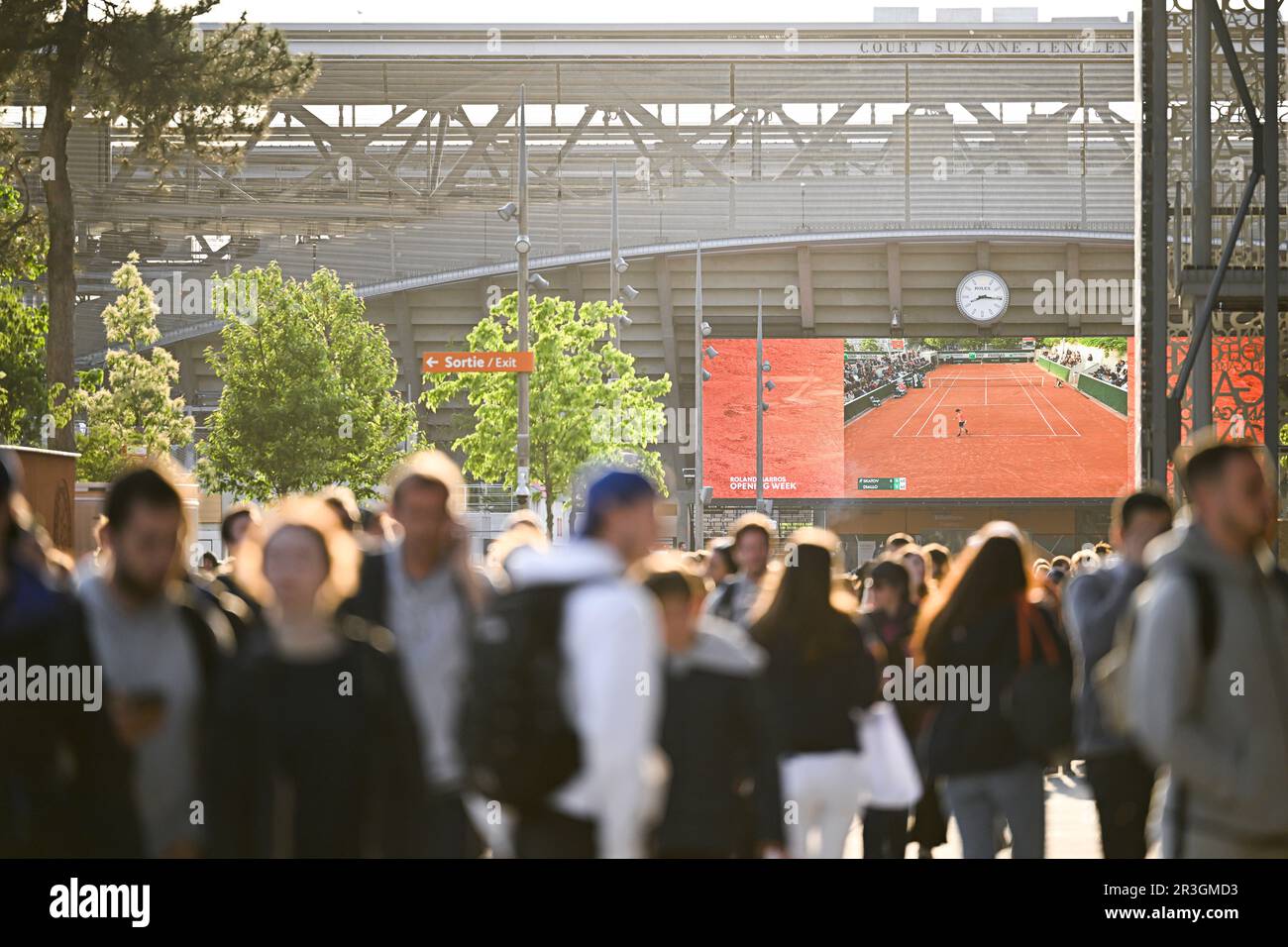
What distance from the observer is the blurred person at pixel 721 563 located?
36.4 feet

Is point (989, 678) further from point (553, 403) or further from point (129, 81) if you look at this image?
point (553, 403)

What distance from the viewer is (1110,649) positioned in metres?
7.27

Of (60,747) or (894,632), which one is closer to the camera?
(60,747)

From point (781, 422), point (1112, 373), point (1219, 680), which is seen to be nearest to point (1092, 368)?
point (1112, 373)

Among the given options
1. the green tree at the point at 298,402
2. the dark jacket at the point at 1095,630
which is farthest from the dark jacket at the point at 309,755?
the green tree at the point at 298,402

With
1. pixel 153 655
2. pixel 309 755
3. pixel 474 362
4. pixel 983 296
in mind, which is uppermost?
pixel 983 296

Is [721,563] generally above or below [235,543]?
below

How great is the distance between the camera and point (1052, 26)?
6231 cm

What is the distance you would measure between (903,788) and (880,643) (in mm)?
1409

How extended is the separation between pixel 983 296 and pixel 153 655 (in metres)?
59.9

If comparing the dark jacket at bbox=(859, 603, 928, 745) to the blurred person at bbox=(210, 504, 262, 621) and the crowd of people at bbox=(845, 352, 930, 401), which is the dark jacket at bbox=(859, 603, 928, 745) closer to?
the blurred person at bbox=(210, 504, 262, 621)

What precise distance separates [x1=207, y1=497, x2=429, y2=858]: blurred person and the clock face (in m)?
59.6

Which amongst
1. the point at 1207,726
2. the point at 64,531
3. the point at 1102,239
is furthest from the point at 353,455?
the point at 1207,726
